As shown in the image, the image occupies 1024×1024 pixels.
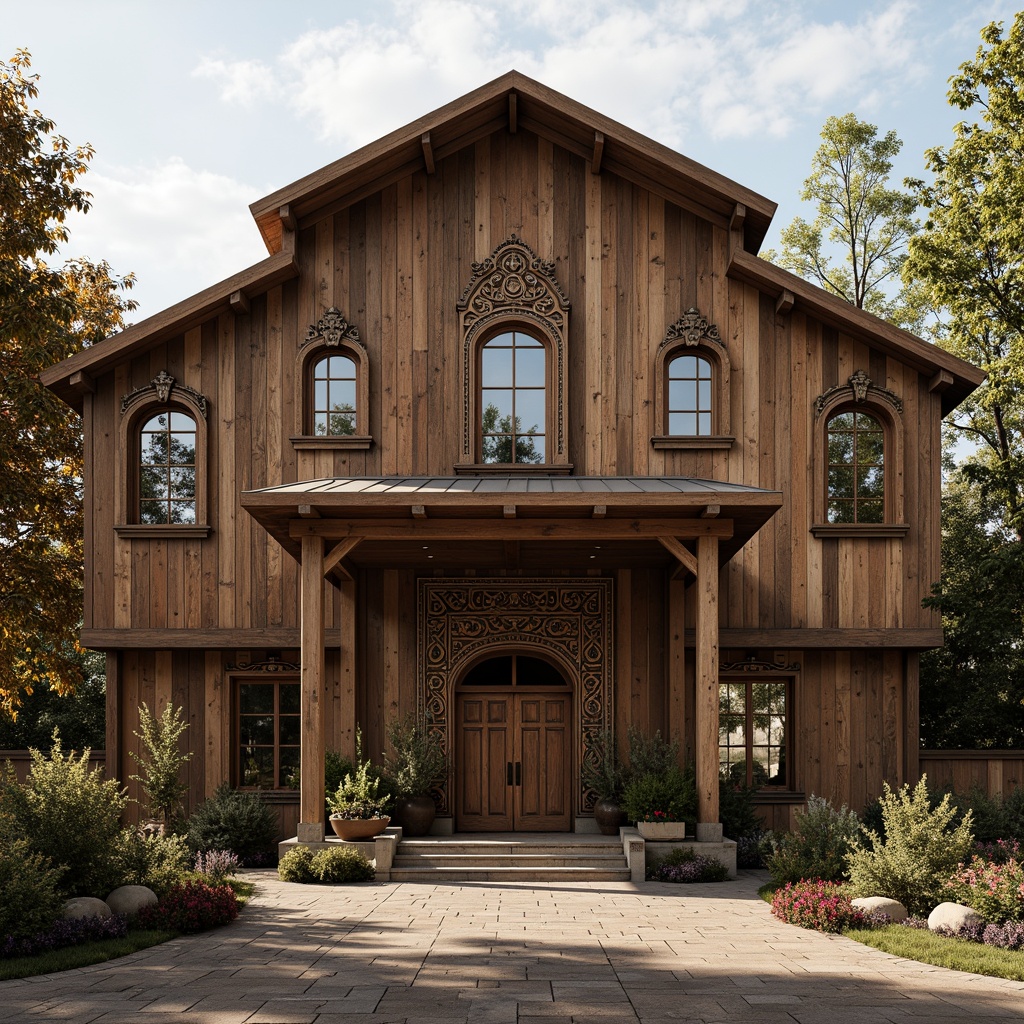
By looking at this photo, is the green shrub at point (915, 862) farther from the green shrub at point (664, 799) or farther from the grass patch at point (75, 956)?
the grass patch at point (75, 956)

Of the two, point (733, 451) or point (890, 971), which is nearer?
point (890, 971)

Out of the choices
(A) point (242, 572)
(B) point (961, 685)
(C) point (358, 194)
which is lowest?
(B) point (961, 685)

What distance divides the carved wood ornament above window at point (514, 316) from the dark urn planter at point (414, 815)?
481 centimetres

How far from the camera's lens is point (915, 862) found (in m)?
10.2

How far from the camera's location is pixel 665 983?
7977mm

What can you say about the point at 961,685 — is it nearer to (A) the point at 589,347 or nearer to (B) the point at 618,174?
(A) the point at 589,347

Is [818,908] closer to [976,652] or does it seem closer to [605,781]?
[605,781]

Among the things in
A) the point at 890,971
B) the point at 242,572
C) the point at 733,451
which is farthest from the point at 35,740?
the point at 890,971

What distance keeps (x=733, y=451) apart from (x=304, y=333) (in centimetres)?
652

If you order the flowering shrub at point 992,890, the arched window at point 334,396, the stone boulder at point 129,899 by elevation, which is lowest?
the stone boulder at point 129,899

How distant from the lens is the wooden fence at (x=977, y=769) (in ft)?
50.1

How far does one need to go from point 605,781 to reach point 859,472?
583cm

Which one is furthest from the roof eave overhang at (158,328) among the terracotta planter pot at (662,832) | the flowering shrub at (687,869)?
the flowering shrub at (687,869)

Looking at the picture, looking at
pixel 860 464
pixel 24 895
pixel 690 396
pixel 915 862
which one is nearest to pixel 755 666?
pixel 860 464
